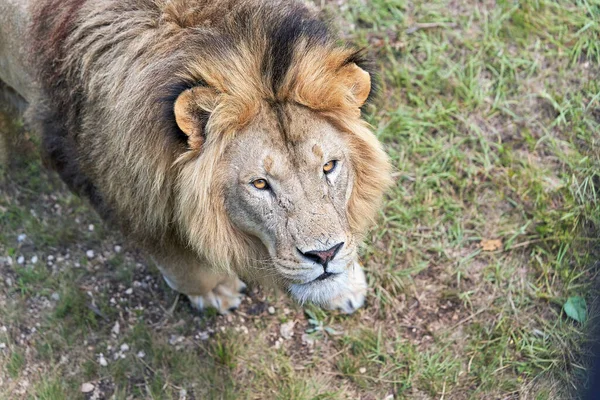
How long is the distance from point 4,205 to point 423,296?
295 centimetres

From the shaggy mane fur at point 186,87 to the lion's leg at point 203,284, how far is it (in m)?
0.37

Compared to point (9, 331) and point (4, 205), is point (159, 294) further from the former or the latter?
point (4, 205)

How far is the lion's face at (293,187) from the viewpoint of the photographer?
2635mm

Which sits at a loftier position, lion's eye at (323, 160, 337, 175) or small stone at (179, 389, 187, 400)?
lion's eye at (323, 160, 337, 175)

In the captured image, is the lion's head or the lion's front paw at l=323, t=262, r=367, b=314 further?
the lion's front paw at l=323, t=262, r=367, b=314

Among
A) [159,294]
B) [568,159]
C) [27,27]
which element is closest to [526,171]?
[568,159]

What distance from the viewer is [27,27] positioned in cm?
Answer: 346

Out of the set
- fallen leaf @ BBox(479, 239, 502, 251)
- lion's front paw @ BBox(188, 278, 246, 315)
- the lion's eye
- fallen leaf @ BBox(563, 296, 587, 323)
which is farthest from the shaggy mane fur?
fallen leaf @ BBox(563, 296, 587, 323)

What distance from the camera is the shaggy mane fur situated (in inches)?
103

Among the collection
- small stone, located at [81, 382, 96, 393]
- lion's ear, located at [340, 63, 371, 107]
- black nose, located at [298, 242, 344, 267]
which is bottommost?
small stone, located at [81, 382, 96, 393]

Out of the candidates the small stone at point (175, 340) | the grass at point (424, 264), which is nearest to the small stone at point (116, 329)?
the grass at point (424, 264)

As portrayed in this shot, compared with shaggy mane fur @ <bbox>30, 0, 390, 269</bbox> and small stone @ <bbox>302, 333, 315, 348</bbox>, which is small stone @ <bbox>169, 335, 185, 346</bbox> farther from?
shaggy mane fur @ <bbox>30, 0, 390, 269</bbox>

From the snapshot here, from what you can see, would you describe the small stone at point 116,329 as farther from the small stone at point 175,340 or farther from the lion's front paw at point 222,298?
the lion's front paw at point 222,298

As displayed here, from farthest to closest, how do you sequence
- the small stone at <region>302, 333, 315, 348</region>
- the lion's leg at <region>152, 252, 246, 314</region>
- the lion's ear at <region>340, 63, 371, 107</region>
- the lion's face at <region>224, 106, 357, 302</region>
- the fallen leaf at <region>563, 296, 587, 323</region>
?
A: the small stone at <region>302, 333, 315, 348</region> < the fallen leaf at <region>563, 296, 587, 323</region> < the lion's leg at <region>152, 252, 246, 314</region> < the lion's ear at <region>340, 63, 371, 107</region> < the lion's face at <region>224, 106, 357, 302</region>
